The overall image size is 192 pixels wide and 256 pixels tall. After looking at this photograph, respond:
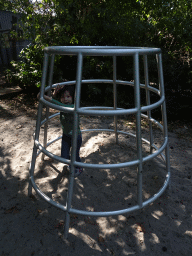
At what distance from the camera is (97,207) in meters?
1.90

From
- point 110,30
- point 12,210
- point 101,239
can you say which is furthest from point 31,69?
point 101,239

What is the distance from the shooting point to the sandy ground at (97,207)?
1571 millimetres

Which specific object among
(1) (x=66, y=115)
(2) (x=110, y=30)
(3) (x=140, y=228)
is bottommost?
(3) (x=140, y=228)

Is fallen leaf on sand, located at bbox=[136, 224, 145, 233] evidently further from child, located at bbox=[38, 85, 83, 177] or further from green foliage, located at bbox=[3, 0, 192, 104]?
green foliage, located at bbox=[3, 0, 192, 104]

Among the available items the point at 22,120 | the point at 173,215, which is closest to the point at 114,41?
the point at 22,120

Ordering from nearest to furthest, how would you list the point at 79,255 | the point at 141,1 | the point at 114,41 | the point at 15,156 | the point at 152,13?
the point at 79,255 < the point at 15,156 < the point at 141,1 < the point at 152,13 < the point at 114,41

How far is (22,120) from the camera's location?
4.00 m

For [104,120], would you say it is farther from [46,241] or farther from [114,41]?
[46,241]

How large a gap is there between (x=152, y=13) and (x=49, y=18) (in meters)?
2.21

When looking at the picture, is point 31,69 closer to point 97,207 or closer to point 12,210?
point 12,210

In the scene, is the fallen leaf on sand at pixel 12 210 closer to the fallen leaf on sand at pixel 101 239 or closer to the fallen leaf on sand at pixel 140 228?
the fallen leaf on sand at pixel 101 239

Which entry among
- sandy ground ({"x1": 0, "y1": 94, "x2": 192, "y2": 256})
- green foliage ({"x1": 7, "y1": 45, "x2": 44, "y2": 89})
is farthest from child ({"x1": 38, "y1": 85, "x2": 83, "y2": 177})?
green foliage ({"x1": 7, "y1": 45, "x2": 44, "y2": 89})

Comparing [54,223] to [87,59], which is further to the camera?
[87,59]

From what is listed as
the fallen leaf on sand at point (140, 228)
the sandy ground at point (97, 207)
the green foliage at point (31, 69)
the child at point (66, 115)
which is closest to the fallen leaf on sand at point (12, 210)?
the sandy ground at point (97, 207)
